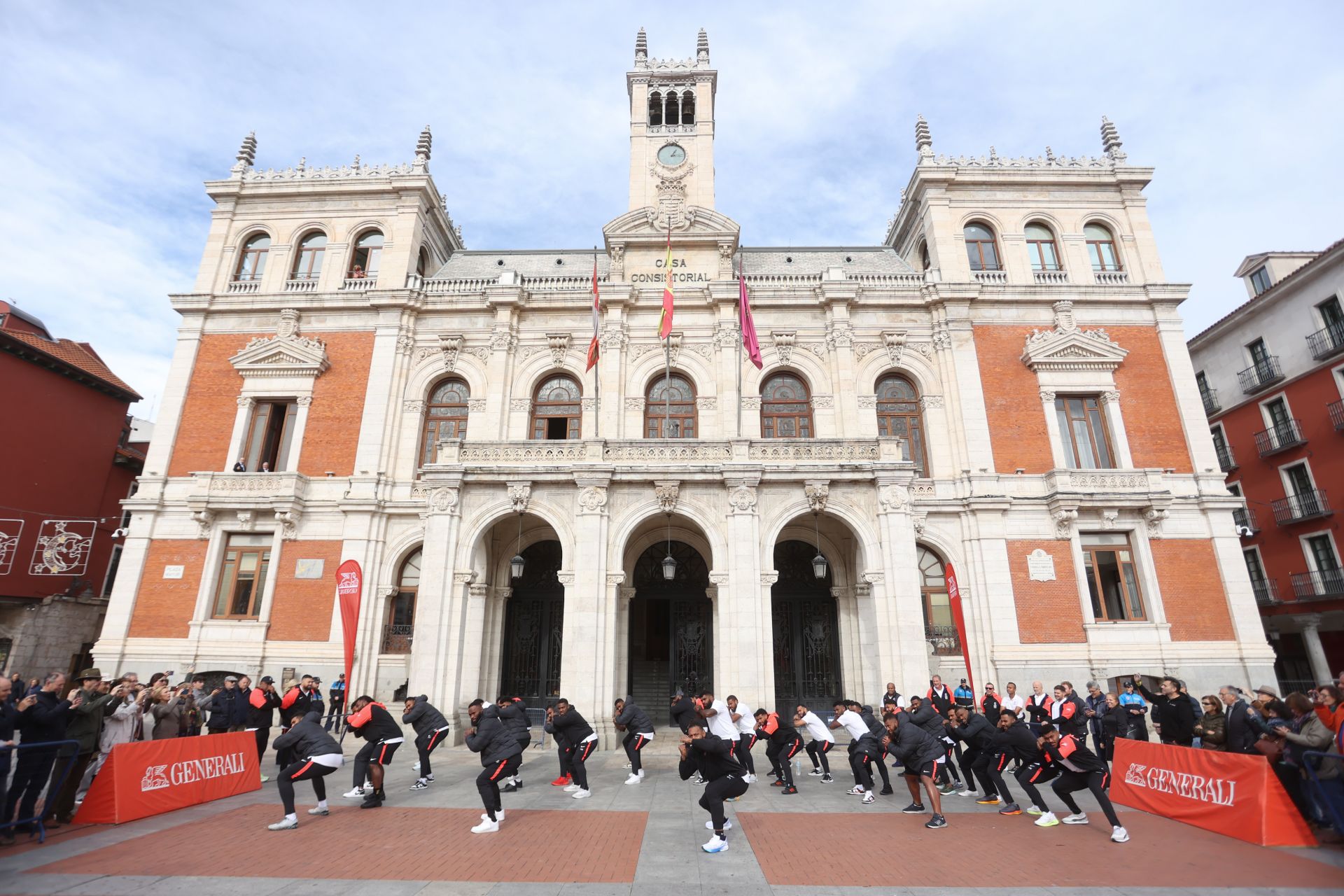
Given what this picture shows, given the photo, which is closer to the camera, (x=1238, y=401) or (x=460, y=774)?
(x=460, y=774)

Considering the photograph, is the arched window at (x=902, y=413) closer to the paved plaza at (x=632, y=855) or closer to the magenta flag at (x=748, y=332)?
the magenta flag at (x=748, y=332)

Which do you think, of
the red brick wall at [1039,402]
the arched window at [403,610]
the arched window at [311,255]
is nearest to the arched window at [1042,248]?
the red brick wall at [1039,402]

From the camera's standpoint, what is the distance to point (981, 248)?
26.0 metres

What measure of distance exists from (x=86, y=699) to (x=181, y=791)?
203 centimetres

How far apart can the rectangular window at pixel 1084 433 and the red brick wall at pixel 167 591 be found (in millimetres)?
29766

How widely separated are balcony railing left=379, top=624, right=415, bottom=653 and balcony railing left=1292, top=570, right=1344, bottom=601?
106 ft

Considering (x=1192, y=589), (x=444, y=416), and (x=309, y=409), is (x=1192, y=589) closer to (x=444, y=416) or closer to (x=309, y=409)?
(x=444, y=416)

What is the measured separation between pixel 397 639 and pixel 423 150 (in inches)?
771

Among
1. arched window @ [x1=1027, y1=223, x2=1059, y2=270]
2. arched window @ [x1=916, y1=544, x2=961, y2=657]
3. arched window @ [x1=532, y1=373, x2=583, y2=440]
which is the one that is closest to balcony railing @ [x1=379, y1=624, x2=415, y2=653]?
arched window @ [x1=532, y1=373, x2=583, y2=440]

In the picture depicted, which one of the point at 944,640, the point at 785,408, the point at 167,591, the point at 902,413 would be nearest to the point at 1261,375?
the point at 902,413

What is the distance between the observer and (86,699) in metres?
9.56

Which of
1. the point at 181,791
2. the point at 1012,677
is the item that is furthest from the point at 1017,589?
the point at 181,791

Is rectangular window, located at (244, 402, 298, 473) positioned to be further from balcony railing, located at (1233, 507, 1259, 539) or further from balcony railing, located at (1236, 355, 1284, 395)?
balcony railing, located at (1236, 355, 1284, 395)

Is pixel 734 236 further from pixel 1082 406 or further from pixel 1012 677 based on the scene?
pixel 1012 677
